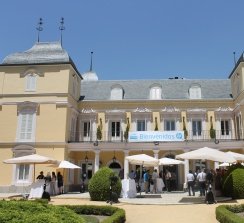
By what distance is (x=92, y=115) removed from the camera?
28438mm

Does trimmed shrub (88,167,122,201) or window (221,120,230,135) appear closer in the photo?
trimmed shrub (88,167,122,201)

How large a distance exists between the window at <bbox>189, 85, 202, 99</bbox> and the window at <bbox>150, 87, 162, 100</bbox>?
9.05 ft

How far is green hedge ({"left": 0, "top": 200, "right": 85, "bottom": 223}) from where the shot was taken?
539 centimetres

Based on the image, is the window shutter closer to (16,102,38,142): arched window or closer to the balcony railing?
(16,102,38,142): arched window

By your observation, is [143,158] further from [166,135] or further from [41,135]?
[41,135]

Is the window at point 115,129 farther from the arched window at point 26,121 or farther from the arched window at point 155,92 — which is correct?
the arched window at point 26,121

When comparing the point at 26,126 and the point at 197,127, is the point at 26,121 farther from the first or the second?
the point at 197,127

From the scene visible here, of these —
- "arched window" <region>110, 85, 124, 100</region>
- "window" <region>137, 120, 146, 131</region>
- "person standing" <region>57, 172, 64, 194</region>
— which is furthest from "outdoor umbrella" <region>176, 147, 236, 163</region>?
"arched window" <region>110, 85, 124, 100</region>

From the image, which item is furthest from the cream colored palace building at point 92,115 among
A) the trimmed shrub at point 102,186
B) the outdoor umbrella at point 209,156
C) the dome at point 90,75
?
the dome at point 90,75

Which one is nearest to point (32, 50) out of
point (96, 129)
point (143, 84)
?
point (96, 129)

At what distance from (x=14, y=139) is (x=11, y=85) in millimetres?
4443

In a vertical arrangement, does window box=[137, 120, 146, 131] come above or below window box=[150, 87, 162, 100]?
below

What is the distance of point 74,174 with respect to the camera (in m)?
26.5

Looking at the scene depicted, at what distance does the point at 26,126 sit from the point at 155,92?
37.9 ft
